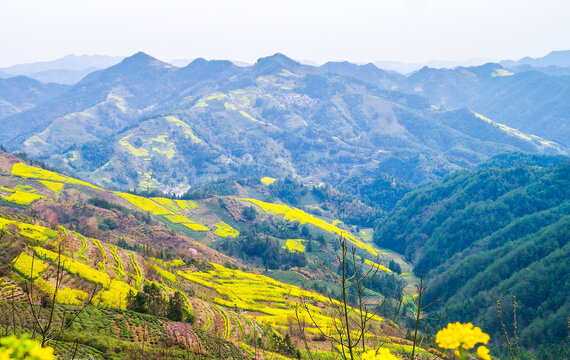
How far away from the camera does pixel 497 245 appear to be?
134 m

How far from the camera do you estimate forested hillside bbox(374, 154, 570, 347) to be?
89.9m

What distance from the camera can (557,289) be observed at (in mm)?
87312

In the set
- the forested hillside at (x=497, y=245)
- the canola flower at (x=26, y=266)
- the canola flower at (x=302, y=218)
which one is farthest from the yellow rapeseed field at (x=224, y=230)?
the canola flower at (x=26, y=266)

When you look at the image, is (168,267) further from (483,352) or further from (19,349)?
(483,352)

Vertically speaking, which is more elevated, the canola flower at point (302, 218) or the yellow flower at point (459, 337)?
the yellow flower at point (459, 337)

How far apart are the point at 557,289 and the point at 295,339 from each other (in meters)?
77.1

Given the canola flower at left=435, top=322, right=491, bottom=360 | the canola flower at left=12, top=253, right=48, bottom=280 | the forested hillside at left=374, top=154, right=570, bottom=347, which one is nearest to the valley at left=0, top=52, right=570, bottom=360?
the canola flower at left=12, top=253, right=48, bottom=280

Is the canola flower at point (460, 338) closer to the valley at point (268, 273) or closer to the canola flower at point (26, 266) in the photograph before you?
the valley at point (268, 273)

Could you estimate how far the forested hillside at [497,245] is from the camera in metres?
89.9

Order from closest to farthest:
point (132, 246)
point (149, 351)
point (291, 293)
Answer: point (149, 351)
point (291, 293)
point (132, 246)

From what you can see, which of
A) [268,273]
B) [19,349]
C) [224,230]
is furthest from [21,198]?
[19,349]

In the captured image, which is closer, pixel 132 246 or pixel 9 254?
pixel 9 254

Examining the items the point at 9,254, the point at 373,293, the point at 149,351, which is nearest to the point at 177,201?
the point at 373,293

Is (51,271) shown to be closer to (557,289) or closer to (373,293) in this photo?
(373,293)
